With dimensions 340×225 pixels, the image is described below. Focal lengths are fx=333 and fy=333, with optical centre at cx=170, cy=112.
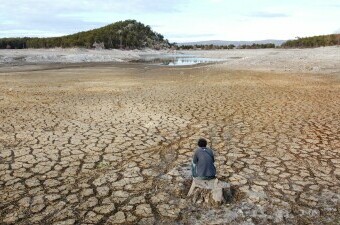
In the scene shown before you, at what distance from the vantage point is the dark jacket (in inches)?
196

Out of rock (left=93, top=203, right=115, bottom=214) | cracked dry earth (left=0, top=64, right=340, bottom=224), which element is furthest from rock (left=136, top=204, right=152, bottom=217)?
rock (left=93, top=203, right=115, bottom=214)

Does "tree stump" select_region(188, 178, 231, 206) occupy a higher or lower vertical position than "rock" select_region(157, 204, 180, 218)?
higher

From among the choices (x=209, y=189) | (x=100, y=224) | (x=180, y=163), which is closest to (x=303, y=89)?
(x=180, y=163)

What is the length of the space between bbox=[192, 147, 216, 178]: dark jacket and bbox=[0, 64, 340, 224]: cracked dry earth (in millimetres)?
454

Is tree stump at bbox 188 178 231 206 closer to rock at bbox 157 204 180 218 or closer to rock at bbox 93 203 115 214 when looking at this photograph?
rock at bbox 157 204 180 218

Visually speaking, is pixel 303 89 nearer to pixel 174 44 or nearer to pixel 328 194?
pixel 328 194

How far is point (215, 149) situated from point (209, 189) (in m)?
2.46

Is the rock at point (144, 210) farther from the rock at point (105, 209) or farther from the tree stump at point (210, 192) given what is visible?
the tree stump at point (210, 192)

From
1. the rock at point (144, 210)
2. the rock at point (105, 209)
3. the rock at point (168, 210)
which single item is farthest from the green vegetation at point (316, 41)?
the rock at point (105, 209)

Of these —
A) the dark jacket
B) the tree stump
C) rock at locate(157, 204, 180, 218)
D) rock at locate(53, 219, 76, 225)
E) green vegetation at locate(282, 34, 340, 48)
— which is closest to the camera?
rock at locate(53, 219, 76, 225)

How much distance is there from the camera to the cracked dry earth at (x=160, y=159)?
456 centimetres

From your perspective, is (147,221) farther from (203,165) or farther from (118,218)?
(203,165)

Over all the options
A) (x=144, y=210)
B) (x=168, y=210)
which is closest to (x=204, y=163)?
(x=168, y=210)

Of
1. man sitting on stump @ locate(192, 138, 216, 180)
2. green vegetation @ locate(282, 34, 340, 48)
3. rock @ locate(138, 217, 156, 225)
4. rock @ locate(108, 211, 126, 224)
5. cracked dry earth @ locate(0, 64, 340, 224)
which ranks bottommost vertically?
rock @ locate(138, 217, 156, 225)
